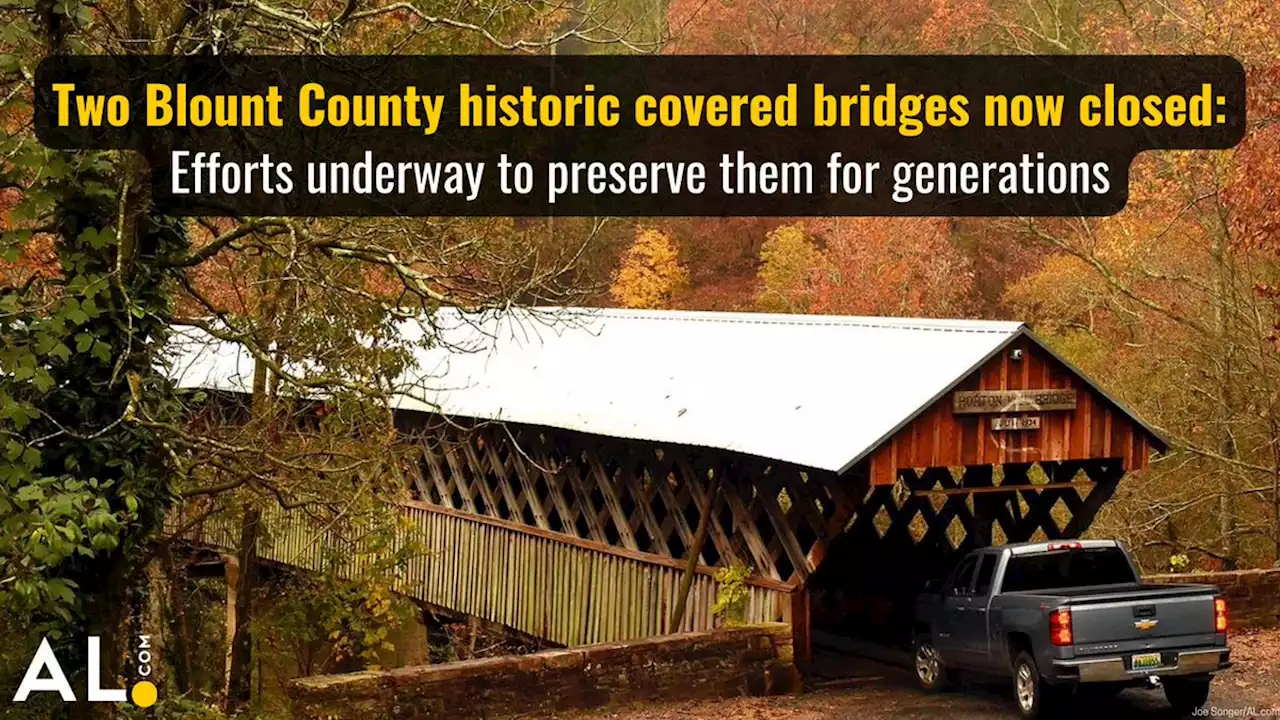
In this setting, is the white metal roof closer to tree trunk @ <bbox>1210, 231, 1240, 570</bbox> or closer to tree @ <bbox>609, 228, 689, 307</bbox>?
tree trunk @ <bbox>1210, 231, 1240, 570</bbox>

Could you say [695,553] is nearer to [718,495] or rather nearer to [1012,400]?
[718,495]

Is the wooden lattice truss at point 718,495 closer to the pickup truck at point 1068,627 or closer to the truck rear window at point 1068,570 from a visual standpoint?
the pickup truck at point 1068,627

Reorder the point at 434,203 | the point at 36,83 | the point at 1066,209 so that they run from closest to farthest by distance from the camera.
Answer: the point at 36,83, the point at 434,203, the point at 1066,209

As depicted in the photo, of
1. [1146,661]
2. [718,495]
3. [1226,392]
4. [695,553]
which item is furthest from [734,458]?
[1226,392]

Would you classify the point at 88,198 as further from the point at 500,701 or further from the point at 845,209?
the point at 845,209

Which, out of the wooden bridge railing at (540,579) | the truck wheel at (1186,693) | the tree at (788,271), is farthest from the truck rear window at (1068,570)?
the tree at (788,271)

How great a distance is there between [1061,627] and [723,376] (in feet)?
21.3

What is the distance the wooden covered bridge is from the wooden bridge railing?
0.04m

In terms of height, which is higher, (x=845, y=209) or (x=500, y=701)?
(x=845, y=209)

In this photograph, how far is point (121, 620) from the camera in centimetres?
1373

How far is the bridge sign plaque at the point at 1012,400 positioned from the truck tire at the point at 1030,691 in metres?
2.73

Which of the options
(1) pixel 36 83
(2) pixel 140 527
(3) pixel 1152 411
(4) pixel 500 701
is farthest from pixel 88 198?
(3) pixel 1152 411

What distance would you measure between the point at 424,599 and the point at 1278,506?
1315cm

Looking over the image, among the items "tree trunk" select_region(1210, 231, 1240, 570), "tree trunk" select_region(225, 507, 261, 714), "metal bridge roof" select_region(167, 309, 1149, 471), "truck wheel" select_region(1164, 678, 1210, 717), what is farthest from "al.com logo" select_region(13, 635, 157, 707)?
"tree trunk" select_region(1210, 231, 1240, 570)
